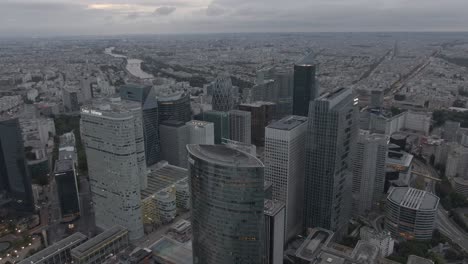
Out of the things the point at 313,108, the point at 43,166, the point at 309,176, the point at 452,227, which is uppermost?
the point at 313,108

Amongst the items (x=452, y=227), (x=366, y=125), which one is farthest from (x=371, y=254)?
(x=366, y=125)

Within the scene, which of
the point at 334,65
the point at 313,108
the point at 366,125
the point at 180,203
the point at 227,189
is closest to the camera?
the point at 227,189

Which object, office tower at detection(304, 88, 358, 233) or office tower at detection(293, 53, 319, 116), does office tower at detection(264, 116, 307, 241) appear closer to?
office tower at detection(304, 88, 358, 233)

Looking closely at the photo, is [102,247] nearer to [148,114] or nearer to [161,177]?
[161,177]

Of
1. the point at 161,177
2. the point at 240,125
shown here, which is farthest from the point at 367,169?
the point at 161,177

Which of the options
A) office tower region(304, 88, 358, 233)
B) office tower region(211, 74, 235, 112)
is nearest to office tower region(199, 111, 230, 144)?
office tower region(211, 74, 235, 112)

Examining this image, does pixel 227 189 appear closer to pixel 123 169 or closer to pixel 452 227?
pixel 123 169
